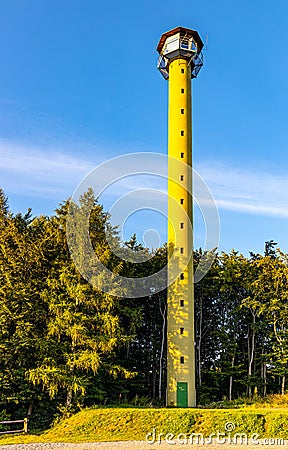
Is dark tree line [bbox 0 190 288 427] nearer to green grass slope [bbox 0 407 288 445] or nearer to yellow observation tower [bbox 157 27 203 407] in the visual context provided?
green grass slope [bbox 0 407 288 445]

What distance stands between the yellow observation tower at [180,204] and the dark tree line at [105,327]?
2.73m

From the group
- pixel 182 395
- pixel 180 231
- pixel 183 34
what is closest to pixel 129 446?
pixel 182 395

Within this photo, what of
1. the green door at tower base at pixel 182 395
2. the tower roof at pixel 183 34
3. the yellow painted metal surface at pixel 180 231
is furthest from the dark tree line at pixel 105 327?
the tower roof at pixel 183 34

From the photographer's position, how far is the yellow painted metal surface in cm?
2938

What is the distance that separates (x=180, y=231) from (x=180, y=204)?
195cm

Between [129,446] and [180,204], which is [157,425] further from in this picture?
[180,204]

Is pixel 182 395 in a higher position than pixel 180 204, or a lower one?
lower

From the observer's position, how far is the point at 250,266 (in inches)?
1476

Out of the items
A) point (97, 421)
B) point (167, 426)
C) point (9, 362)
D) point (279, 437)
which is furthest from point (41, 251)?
point (279, 437)

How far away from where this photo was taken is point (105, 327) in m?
24.5

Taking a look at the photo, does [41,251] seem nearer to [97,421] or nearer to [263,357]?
[97,421]

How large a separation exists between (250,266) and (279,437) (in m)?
18.6

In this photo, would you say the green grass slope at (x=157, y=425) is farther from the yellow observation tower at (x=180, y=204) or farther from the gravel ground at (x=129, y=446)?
the yellow observation tower at (x=180, y=204)

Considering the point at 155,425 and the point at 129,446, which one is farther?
the point at 155,425
